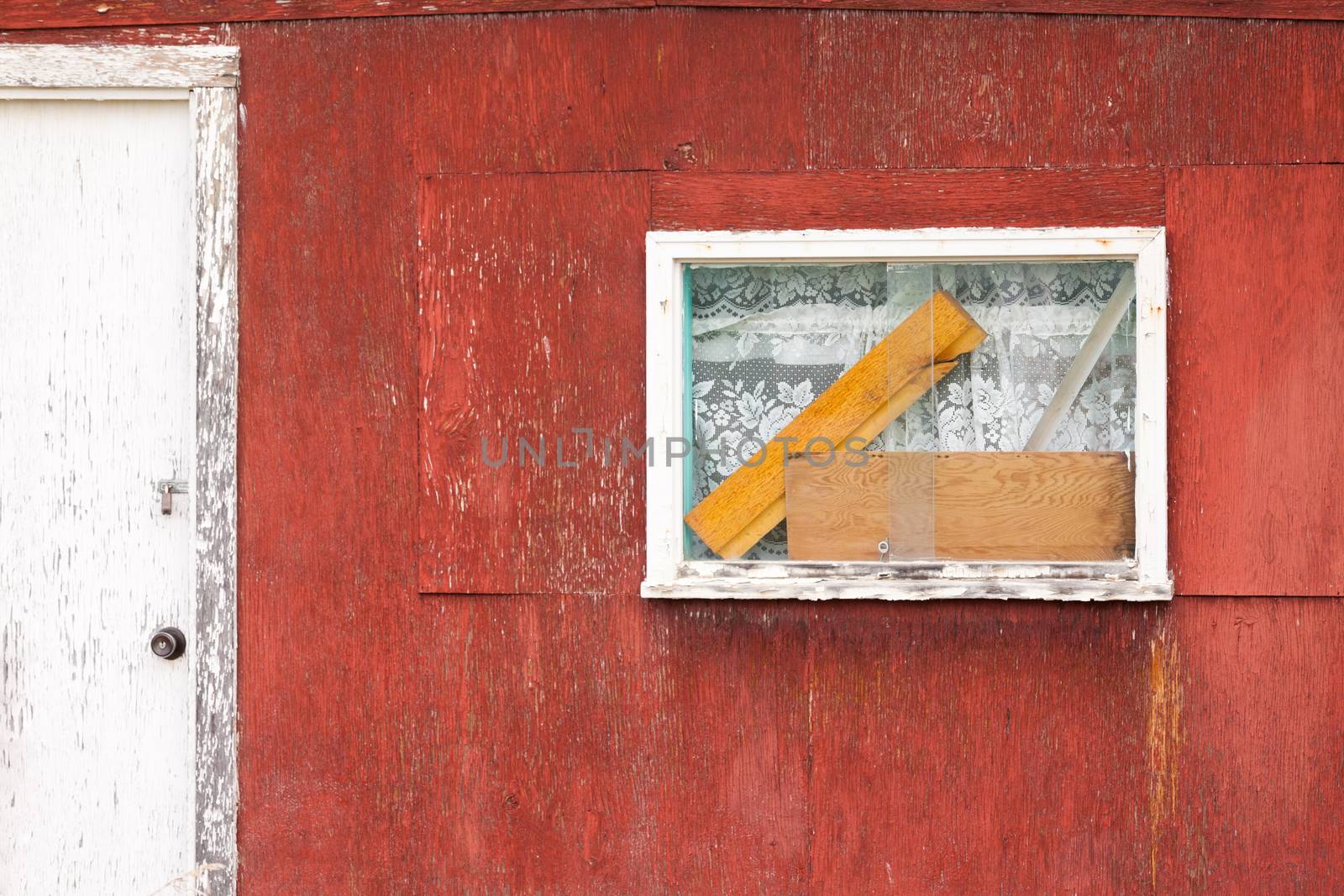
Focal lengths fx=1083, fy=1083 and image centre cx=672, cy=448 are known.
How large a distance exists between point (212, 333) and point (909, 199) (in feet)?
5.60

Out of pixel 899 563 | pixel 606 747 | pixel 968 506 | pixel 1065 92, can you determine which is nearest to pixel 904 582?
pixel 899 563

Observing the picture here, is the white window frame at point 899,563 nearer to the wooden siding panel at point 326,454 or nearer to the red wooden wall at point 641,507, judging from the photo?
the red wooden wall at point 641,507

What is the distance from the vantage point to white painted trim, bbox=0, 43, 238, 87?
2.63 meters

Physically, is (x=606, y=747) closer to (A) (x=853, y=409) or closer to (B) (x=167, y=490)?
(A) (x=853, y=409)

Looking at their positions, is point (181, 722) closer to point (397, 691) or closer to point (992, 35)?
point (397, 691)

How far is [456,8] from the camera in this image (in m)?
2.61

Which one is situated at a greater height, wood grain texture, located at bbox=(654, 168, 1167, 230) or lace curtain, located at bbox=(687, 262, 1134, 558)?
wood grain texture, located at bbox=(654, 168, 1167, 230)

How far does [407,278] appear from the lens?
2.63 m

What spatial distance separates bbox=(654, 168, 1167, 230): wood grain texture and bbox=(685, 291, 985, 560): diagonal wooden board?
227mm

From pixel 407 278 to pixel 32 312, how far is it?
0.96 metres

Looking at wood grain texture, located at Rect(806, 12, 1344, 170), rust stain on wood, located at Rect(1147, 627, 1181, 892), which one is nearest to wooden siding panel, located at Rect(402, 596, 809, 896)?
rust stain on wood, located at Rect(1147, 627, 1181, 892)

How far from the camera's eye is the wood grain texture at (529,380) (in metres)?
2.60

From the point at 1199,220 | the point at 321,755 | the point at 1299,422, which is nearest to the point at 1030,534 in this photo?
the point at 1299,422

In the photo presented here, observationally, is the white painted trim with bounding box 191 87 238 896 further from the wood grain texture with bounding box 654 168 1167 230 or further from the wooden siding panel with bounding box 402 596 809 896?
the wood grain texture with bounding box 654 168 1167 230
